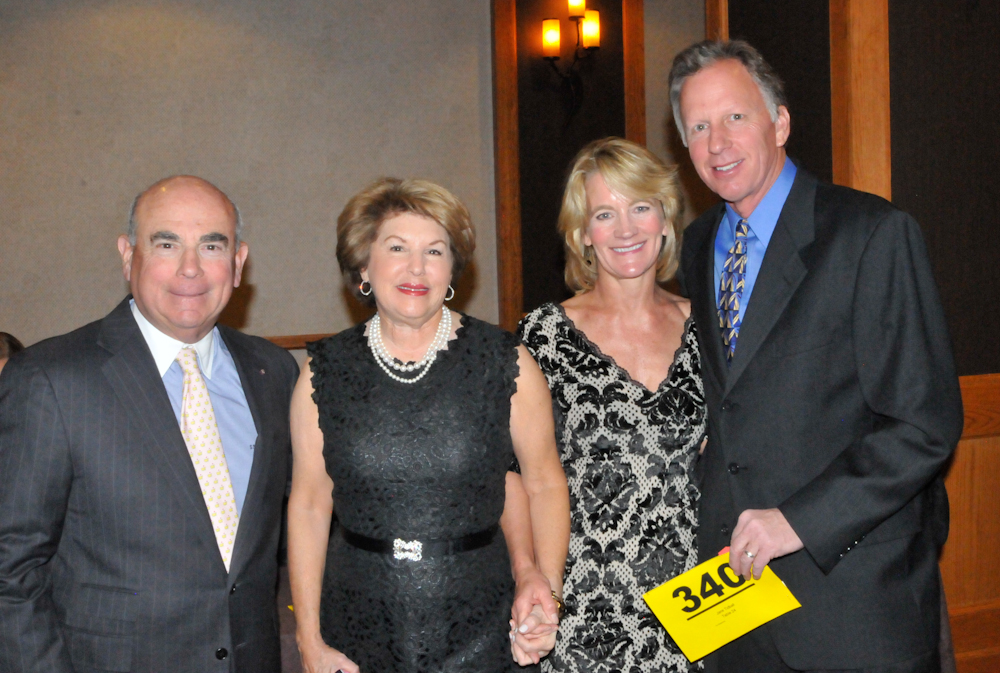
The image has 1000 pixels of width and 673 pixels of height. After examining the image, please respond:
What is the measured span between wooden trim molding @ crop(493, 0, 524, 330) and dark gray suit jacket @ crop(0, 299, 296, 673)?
515 centimetres

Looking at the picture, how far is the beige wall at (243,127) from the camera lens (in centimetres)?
588

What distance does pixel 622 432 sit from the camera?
2.28m

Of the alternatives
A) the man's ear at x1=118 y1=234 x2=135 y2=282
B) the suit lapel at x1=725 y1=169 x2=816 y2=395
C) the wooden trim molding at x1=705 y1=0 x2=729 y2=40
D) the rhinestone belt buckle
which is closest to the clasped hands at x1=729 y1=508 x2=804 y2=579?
the suit lapel at x1=725 y1=169 x2=816 y2=395

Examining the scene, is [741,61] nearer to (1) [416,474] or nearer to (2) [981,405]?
(1) [416,474]

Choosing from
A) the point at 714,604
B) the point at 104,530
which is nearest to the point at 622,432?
the point at 714,604

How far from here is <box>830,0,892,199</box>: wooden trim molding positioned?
2633 mm

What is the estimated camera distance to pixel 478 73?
7.05 metres

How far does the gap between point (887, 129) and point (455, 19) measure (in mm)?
4949

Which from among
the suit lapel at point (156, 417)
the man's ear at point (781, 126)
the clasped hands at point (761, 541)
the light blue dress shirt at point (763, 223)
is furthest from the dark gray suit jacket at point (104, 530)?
the man's ear at point (781, 126)

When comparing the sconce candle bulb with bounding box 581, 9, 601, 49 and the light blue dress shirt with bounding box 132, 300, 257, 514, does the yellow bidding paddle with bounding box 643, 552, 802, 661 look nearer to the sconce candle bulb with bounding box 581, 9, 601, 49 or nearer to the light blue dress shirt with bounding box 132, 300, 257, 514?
the light blue dress shirt with bounding box 132, 300, 257, 514

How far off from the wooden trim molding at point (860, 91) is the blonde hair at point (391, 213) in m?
1.31

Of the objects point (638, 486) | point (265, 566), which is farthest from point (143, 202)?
point (638, 486)

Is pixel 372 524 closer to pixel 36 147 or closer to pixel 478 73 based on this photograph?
pixel 36 147

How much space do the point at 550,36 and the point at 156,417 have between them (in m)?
5.87
